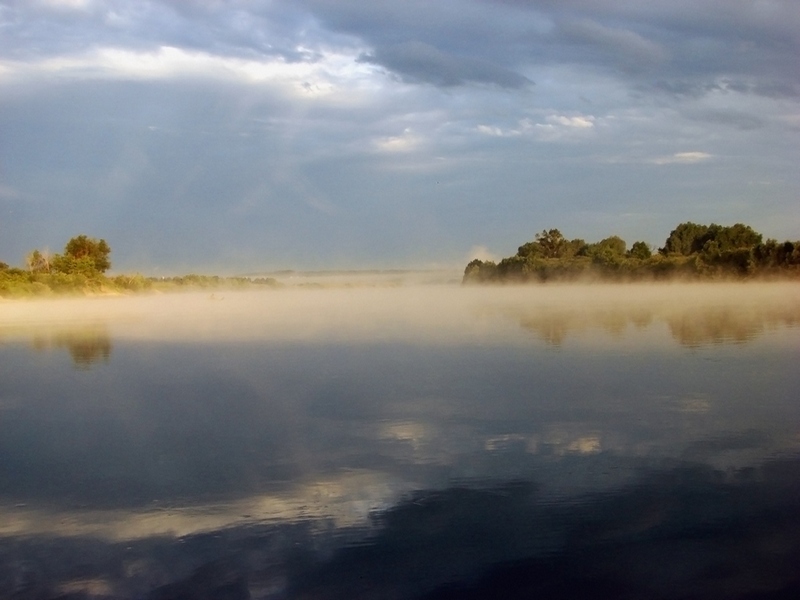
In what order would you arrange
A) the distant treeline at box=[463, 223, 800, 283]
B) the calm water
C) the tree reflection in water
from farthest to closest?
the distant treeline at box=[463, 223, 800, 283]
the tree reflection in water
the calm water

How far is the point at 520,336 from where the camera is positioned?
22000 millimetres

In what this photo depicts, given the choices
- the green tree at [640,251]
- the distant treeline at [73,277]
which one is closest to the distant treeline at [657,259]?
the green tree at [640,251]

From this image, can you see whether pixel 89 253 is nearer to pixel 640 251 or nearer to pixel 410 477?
pixel 640 251

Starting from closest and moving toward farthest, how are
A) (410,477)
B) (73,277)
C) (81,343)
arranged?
(410,477), (81,343), (73,277)

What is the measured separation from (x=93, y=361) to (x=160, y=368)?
246 cm

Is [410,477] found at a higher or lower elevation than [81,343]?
lower

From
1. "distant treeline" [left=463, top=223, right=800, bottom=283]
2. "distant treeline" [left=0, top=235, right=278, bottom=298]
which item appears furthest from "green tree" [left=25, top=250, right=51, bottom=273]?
"distant treeline" [left=463, top=223, right=800, bottom=283]

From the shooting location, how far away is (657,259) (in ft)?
220

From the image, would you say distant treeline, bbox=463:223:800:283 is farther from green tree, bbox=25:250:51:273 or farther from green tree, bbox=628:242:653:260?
green tree, bbox=25:250:51:273

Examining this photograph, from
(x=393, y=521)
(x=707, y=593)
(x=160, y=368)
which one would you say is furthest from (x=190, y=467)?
(x=160, y=368)

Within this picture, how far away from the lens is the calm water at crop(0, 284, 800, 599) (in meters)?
5.95

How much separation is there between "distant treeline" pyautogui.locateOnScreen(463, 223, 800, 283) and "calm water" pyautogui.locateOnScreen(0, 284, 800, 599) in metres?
38.7

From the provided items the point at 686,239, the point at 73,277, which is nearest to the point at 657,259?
the point at 686,239

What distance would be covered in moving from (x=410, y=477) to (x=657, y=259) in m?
62.4
